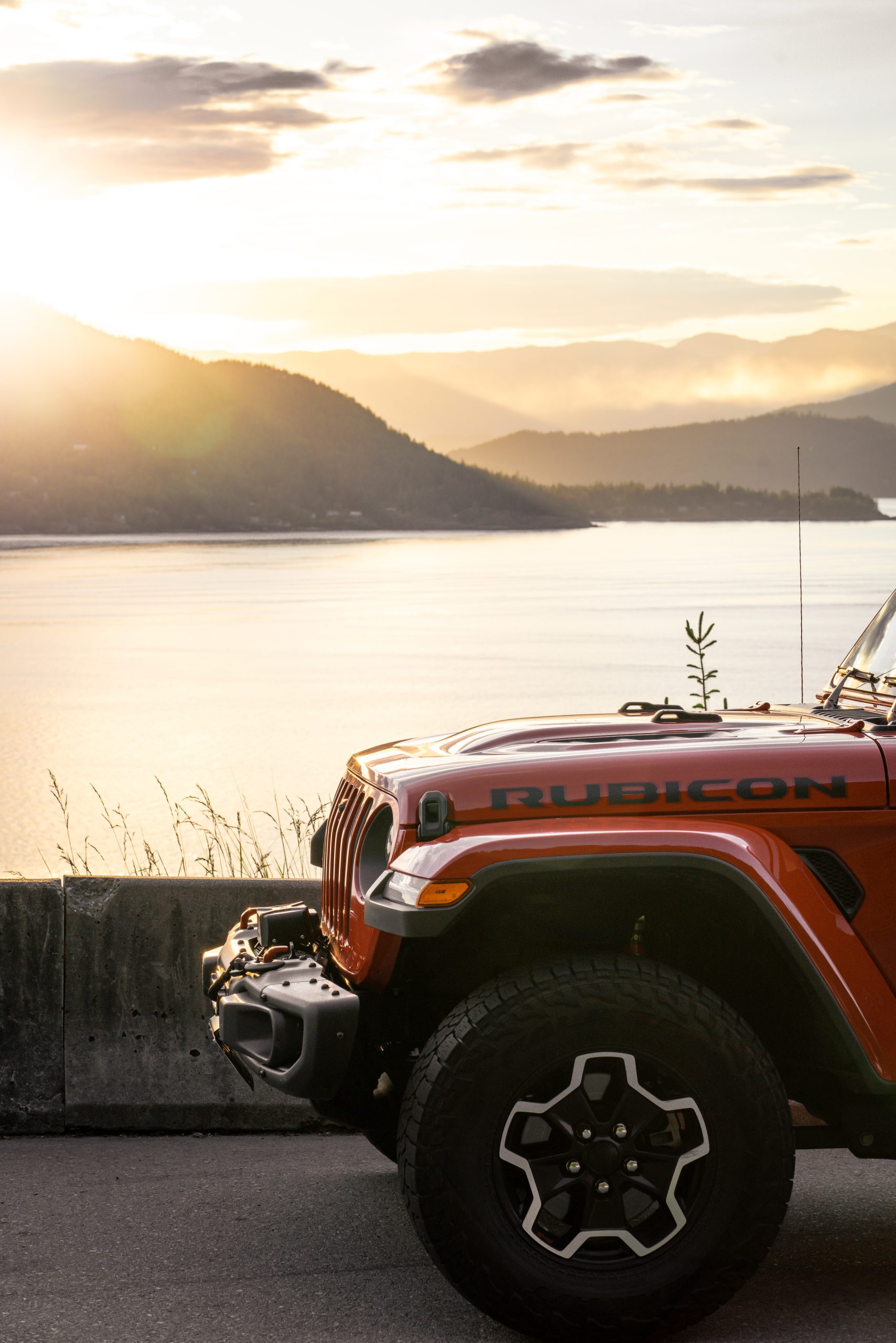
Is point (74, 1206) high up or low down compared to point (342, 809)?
down

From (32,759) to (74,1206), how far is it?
918 inches

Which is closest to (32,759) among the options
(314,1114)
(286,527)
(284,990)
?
(314,1114)

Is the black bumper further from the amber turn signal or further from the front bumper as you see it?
the amber turn signal

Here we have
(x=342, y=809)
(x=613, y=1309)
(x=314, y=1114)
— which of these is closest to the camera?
(x=613, y=1309)

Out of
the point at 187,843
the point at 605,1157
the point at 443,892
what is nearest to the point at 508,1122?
the point at 605,1157

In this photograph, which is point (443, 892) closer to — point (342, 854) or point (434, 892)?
point (434, 892)

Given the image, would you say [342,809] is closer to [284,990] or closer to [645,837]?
[284,990]

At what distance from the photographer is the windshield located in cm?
466

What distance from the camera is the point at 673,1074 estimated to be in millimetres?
3676

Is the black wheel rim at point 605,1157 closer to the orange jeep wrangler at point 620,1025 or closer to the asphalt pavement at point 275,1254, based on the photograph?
the orange jeep wrangler at point 620,1025

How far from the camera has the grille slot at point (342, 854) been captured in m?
4.20

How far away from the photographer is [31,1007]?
5645mm

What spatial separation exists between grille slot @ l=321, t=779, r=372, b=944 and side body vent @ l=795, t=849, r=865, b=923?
3.77ft

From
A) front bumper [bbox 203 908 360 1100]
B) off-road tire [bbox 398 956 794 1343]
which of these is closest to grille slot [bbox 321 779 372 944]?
front bumper [bbox 203 908 360 1100]
